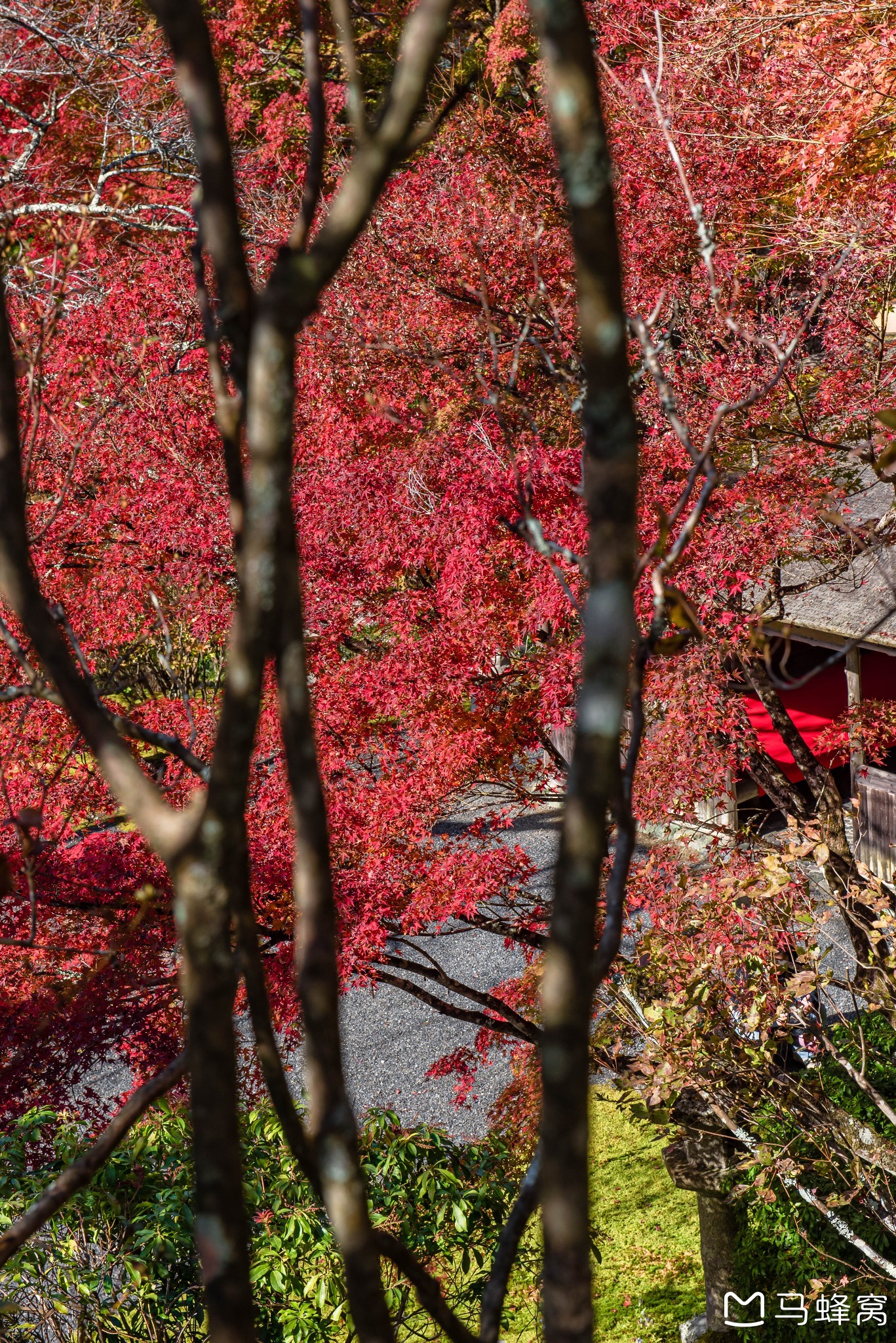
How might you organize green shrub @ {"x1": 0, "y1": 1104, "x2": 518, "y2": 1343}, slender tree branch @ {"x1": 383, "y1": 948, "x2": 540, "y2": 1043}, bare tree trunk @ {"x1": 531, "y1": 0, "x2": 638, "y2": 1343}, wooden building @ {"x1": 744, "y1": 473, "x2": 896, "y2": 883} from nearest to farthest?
bare tree trunk @ {"x1": 531, "y1": 0, "x2": 638, "y2": 1343}
green shrub @ {"x1": 0, "y1": 1104, "x2": 518, "y2": 1343}
slender tree branch @ {"x1": 383, "y1": 948, "x2": 540, "y2": 1043}
wooden building @ {"x1": 744, "y1": 473, "x2": 896, "y2": 883}

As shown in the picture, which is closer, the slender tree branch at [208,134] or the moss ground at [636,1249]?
the slender tree branch at [208,134]

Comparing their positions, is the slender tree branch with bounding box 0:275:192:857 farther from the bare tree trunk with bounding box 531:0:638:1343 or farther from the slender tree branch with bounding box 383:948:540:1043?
the slender tree branch with bounding box 383:948:540:1043

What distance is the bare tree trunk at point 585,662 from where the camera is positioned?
3.92ft

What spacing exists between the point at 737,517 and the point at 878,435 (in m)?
1.25

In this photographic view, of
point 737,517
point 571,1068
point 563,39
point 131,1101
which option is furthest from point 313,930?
point 737,517

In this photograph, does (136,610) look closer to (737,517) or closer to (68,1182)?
(737,517)

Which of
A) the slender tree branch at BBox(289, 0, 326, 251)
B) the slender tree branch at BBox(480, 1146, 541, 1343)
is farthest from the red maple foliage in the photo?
the slender tree branch at BBox(480, 1146, 541, 1343)

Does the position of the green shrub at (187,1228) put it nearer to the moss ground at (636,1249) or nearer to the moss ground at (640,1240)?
the moss ground at (636,1249)

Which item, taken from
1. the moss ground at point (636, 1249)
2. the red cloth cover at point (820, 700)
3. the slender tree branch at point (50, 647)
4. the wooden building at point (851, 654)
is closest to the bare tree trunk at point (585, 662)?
the slender tree branch at point (50, 647)

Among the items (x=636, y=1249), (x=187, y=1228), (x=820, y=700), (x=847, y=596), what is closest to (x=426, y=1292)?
(x=187, y=1228)

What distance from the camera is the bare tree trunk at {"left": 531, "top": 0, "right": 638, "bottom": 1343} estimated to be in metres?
1.20

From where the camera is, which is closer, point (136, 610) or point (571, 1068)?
point (571, 1068)

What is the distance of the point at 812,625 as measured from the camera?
9.73 m

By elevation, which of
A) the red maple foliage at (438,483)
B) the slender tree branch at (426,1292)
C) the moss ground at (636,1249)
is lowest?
the moss ground at (636,1249)
